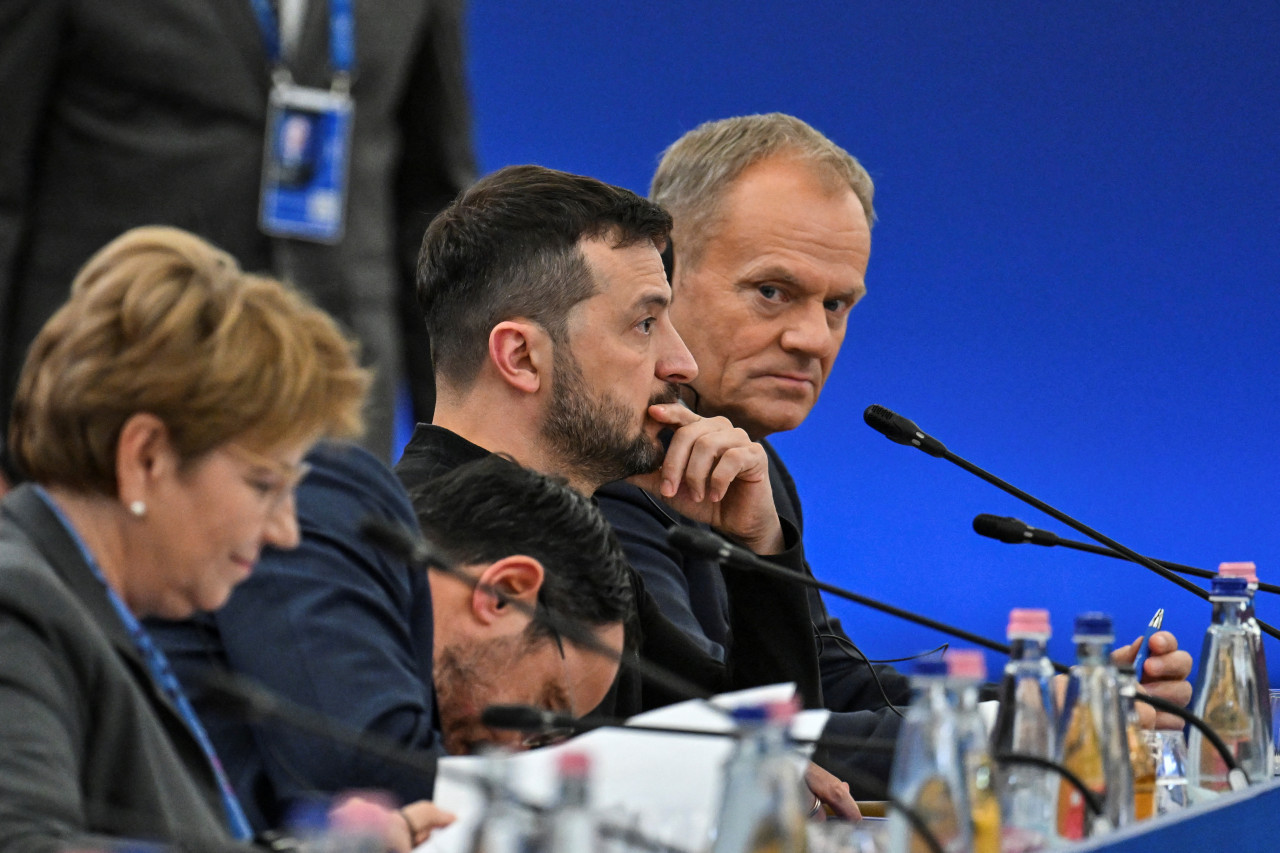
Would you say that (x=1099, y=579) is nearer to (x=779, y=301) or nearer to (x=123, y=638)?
(x=779, y=301)

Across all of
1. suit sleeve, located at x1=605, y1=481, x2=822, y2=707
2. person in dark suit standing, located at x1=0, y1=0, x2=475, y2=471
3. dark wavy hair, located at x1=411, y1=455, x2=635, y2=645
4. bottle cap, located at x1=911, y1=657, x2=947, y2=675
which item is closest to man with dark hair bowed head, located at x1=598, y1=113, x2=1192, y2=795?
suit sleeve, located at x1=605, y1=481, x2=822, y2=707

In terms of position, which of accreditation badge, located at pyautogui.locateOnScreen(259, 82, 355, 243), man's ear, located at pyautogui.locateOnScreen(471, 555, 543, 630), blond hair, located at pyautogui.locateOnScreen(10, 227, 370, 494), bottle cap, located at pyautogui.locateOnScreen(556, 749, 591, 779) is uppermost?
accreditation badge, located at pyautogui.locateOnScreen(259, 82, 355, 243)

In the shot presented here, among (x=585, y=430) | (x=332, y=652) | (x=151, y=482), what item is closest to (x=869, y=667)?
(x=585, y=430)

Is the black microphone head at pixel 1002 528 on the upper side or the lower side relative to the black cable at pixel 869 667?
upper

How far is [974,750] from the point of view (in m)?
0.94

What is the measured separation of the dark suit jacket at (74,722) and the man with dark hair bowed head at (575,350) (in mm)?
847

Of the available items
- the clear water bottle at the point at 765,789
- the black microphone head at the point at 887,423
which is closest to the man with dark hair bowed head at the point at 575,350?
the black microphone head at the point at 887,423

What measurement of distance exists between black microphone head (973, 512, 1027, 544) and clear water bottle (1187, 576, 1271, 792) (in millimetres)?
186

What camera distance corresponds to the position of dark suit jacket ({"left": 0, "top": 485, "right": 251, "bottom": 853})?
0.86m

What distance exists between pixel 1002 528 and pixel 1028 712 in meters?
0.42

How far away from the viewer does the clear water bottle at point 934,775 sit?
88 centimetres

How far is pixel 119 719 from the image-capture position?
3.11 feet

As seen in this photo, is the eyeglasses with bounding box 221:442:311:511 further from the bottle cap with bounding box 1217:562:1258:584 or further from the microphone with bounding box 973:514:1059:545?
the bottle cap with bounding box 1217:562:1258:584

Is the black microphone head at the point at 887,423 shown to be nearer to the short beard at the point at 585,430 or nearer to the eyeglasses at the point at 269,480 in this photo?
the short beard at the point at 585,430
